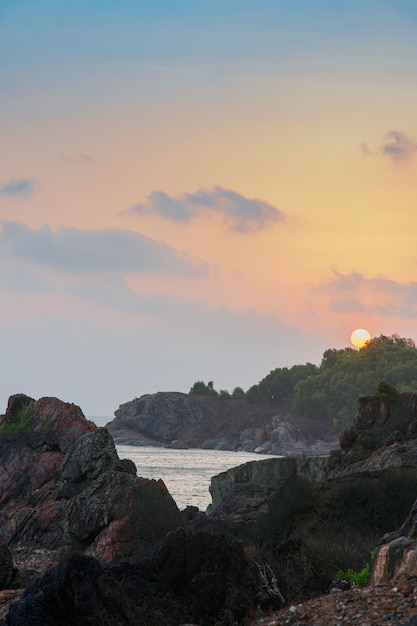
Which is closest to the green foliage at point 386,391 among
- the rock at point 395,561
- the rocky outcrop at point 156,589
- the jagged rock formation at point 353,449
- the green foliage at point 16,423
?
the jagged rock formation at point 353,449

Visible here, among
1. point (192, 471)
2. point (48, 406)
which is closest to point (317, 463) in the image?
point (48, 406)

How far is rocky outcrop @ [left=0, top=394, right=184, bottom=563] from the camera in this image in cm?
2972

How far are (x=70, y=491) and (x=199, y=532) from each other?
1842 cm

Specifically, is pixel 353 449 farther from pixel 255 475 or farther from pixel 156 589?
pixel 156 589

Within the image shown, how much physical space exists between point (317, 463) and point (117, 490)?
19.7m

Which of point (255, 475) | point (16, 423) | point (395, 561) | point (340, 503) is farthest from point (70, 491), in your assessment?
point (395, 561)

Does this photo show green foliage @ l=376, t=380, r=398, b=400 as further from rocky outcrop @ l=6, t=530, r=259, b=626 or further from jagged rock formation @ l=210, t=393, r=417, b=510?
rocky outcrop @ l=6, t=530, r=259, b=626

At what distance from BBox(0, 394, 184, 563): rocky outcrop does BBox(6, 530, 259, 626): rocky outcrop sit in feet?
34.9

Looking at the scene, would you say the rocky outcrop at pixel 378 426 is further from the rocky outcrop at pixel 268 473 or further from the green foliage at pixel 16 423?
the green foliage at pixel 16 423

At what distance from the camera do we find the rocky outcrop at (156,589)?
15.9 metres

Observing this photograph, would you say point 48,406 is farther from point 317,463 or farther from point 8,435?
point 317,463

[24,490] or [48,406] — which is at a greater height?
[48,406]

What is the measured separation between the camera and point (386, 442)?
47.0 meters

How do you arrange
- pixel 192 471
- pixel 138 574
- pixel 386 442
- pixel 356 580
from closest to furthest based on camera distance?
pixel 138 574 < pixel 356 580 < pixel 386 442 < pixel 192 471
